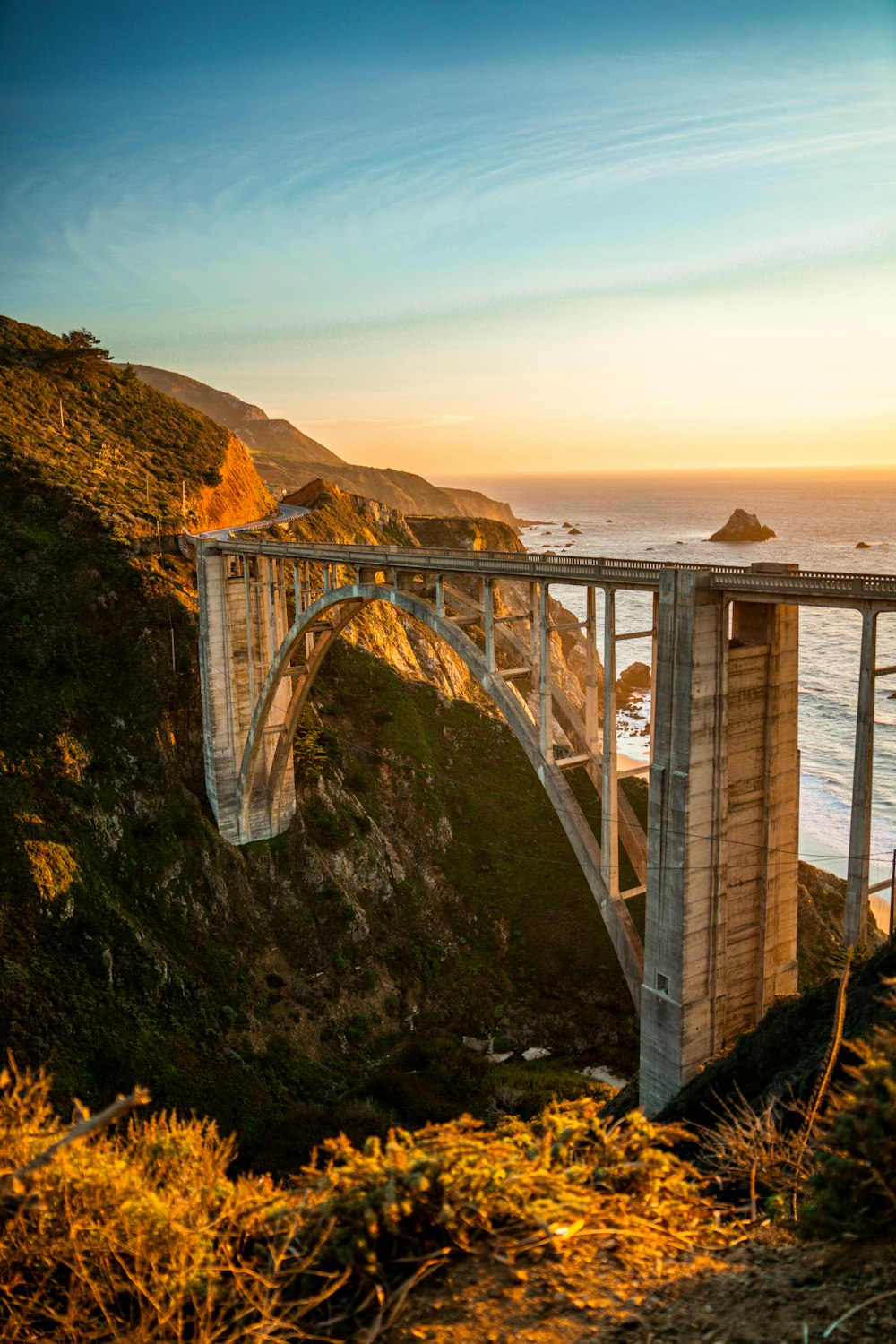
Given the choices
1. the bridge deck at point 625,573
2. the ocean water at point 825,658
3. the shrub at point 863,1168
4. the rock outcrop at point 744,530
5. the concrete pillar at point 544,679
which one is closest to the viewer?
the shrub at point 863,1168

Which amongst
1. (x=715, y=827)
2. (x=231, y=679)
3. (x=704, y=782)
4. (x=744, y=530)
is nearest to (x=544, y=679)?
(x=704, y=782)

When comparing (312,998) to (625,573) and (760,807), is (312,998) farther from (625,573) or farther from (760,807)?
(625,573)

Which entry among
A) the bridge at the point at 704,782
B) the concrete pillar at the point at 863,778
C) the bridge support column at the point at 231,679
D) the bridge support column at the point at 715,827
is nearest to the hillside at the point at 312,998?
the bridge support column at the point at 231,679

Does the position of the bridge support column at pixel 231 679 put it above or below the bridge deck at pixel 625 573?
below

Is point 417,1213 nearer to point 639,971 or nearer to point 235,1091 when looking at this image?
point 639,971

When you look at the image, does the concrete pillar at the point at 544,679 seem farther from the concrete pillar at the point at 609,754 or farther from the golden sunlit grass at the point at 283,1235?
the golden sunlit grass at the point at 283,1235

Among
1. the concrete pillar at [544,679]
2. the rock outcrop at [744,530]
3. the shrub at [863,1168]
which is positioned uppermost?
the rock outcrop at [744,530]
